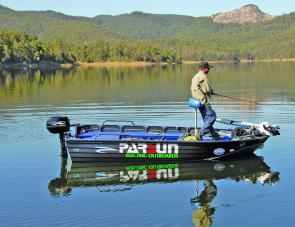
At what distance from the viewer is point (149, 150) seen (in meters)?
17.3

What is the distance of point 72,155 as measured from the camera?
17.4 m

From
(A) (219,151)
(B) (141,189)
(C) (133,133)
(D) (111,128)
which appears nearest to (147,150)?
(C) (133,133)

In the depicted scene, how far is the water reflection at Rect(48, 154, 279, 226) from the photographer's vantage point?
1470cm

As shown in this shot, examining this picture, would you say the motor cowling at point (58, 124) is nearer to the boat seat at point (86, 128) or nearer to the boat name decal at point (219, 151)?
the boat seat at point (86, 128)

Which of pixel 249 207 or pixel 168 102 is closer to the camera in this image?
pixel 249 207

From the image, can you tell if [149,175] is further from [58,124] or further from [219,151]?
[58,124]

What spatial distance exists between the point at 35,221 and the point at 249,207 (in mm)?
5064

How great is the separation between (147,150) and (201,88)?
8.99 feet

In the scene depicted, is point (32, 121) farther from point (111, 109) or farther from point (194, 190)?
point (194, 190)

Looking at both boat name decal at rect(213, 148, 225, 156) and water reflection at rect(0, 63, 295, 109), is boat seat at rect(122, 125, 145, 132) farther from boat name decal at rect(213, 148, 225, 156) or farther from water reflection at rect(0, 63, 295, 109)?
water reflection at rect(0, 63, 295, 109)

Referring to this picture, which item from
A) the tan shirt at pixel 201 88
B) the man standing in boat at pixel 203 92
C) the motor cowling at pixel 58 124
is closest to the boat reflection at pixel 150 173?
the motor cowling at pixel 58 124

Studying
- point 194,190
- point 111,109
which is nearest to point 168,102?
point 111,109

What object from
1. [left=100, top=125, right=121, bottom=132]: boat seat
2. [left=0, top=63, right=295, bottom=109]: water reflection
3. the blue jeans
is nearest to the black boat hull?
the blue jeans

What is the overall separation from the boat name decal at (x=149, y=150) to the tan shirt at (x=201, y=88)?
180 centimetres
